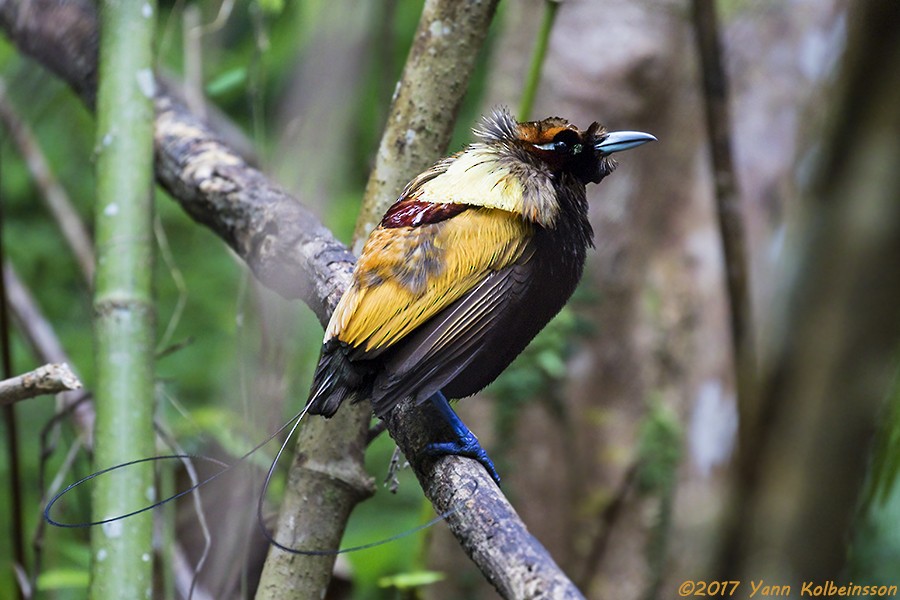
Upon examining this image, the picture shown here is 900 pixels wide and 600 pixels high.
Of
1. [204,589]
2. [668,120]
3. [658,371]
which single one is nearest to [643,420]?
[658,371]

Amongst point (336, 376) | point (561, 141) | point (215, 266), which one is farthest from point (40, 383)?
point (215, 266)

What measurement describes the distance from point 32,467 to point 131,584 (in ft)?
8.46

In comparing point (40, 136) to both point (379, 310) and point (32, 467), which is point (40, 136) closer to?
point (32, 467)

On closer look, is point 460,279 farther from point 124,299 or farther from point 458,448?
point 124,299

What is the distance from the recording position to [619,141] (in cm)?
221

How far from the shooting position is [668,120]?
15.0 feet

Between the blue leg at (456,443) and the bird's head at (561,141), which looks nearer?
the blue leg at (456,443)

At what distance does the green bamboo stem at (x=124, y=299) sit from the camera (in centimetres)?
204

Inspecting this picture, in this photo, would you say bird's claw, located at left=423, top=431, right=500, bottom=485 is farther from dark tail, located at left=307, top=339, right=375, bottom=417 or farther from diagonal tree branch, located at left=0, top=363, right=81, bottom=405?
diagonal tree branch, located at left=0, top=363, right=81, bottom=405

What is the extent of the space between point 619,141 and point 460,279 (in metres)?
0.60

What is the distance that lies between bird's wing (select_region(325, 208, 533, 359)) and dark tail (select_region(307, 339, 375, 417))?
3 cm

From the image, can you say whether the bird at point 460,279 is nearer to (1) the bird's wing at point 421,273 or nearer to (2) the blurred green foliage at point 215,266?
(1) the bird's wing at point 421,273

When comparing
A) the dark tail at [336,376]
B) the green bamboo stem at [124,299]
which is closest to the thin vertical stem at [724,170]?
the dark tail at [336,376]

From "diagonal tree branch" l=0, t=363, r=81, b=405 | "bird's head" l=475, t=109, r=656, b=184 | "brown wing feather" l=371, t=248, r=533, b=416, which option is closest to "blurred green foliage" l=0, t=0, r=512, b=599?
"bird's head" l=475, t=109, r=656, b=184
